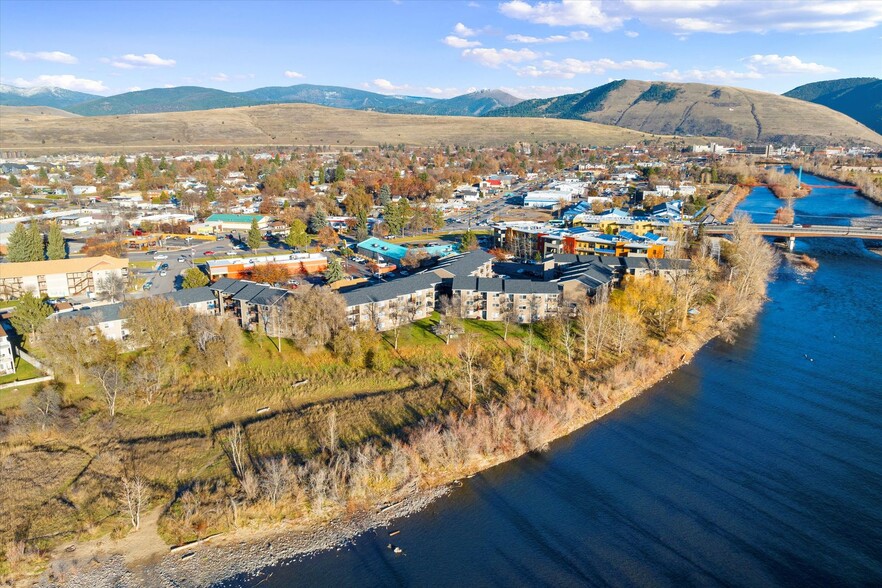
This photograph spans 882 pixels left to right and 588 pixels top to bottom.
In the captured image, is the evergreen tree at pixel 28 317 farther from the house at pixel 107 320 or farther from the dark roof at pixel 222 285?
the dark roof at pixel 222 285

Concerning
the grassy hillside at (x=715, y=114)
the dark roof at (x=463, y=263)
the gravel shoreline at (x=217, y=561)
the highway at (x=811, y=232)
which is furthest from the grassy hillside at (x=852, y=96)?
the gravel shoreline at (x=217, y=561)

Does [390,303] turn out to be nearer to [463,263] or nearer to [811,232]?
[463,263]

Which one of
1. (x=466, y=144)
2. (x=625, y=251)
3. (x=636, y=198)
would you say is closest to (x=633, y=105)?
(x=466, y=144)

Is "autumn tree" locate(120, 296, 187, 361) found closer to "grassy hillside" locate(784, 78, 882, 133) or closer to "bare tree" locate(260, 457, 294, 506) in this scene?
"bare tree" locate(260, 457, 294, 506)

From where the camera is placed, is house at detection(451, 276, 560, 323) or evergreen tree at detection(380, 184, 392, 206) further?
evergreen tree at detection(380, 184, 392, 206)

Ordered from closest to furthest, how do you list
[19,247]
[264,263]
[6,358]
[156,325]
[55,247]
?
[6,358] → [156,325] → [264,263] → [19,247] → [55,247]

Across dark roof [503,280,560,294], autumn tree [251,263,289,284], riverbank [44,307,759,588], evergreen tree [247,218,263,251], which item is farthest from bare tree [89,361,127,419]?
evergreen tree [247,218,263,251]

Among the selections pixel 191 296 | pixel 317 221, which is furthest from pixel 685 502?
pixel 317 221

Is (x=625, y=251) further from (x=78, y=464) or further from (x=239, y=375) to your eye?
(x=78, y=464)
